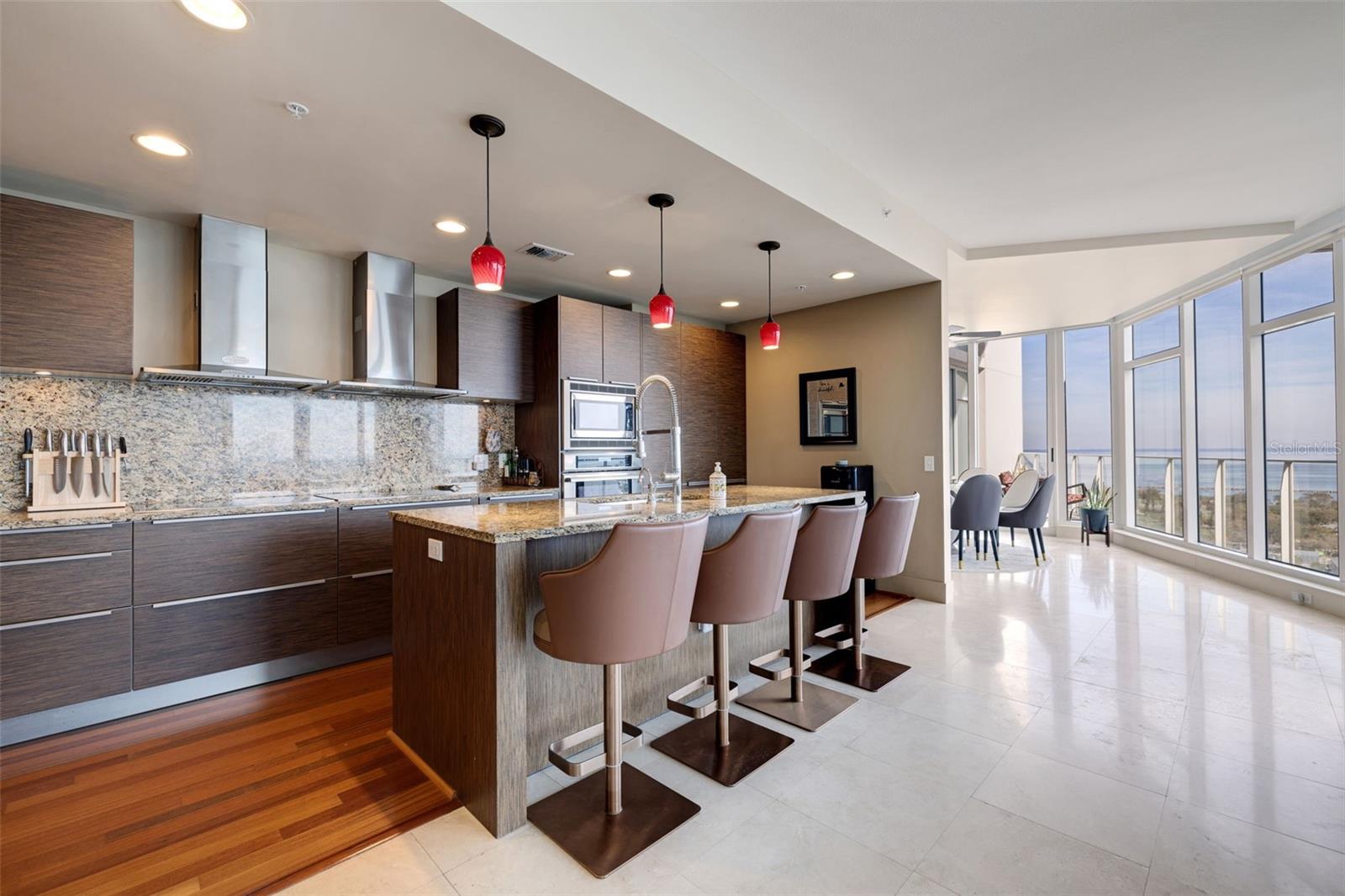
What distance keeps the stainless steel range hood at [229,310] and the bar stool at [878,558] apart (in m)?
3.24

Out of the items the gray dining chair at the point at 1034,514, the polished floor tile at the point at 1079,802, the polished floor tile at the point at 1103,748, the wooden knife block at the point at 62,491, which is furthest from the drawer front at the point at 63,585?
the gray dining chair at the point at 1034,514

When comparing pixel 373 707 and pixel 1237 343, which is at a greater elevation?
pixel 1237 343

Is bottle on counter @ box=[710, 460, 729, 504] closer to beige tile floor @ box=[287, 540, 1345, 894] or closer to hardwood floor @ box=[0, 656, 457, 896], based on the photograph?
beige tile floor @ box=[287, 540, 1345, 894]

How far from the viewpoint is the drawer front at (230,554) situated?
2.67 meters

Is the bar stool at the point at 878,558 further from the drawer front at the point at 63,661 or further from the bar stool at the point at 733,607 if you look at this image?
the drawer front at the point at 63,661

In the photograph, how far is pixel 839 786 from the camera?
2.06m

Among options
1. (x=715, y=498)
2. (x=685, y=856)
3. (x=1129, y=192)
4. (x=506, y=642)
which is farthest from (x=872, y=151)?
(x=685, y=856)

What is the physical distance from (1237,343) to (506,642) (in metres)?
6.59

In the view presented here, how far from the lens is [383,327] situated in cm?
382

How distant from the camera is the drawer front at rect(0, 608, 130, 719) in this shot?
2363 millimetres

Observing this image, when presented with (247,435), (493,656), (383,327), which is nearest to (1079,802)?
(493,656)

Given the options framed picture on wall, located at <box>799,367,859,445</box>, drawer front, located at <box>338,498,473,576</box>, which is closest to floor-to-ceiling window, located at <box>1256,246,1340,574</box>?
framed picture on wall, located at <box>799,367,859,445</box>

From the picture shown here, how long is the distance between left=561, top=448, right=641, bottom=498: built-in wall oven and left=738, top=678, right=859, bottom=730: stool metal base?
187 centimetres

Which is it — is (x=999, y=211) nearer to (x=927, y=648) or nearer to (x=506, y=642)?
(x=927, y=648)
